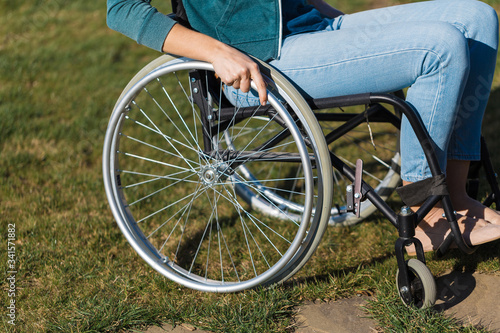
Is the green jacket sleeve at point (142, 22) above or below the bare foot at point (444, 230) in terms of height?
above

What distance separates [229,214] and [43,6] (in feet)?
12.1

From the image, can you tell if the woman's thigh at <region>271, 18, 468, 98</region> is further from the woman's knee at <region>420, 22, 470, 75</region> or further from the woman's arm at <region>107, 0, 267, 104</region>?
the woman's arm at <region>107, 0, 267, 104</region>

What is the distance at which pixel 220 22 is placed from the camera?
Result: 1.75m

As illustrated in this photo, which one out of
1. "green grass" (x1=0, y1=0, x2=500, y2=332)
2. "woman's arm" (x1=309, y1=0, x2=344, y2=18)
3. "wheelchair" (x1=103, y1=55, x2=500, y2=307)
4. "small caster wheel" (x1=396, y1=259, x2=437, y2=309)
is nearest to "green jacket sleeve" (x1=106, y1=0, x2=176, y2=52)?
"wheelchair" (x1=103, y1=55, x2=500, y2=307)

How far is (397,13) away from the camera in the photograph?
2.00 metres

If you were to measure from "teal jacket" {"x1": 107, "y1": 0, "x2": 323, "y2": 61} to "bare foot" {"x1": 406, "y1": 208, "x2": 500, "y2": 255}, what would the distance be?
0.78 metres

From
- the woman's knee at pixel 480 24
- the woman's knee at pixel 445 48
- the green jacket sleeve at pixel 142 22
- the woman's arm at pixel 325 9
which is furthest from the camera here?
the woman's arm at pixel 325 9

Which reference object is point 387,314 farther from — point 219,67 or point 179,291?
point 219,67

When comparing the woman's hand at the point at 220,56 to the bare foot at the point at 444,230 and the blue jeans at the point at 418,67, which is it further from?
the bare foot at the point at 444,230

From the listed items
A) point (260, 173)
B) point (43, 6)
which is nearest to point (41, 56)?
point (43, 6)

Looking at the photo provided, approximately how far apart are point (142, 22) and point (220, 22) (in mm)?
254

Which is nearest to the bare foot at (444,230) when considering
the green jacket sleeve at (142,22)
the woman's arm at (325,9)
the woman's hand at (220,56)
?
the woman's hand at (220,56)

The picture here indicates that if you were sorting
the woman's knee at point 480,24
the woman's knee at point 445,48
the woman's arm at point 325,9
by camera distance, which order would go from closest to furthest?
the woman's knee at point 445,48, the woman's knee at point 480,24, the woman's arm at point 325,9

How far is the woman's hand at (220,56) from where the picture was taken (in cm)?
161
